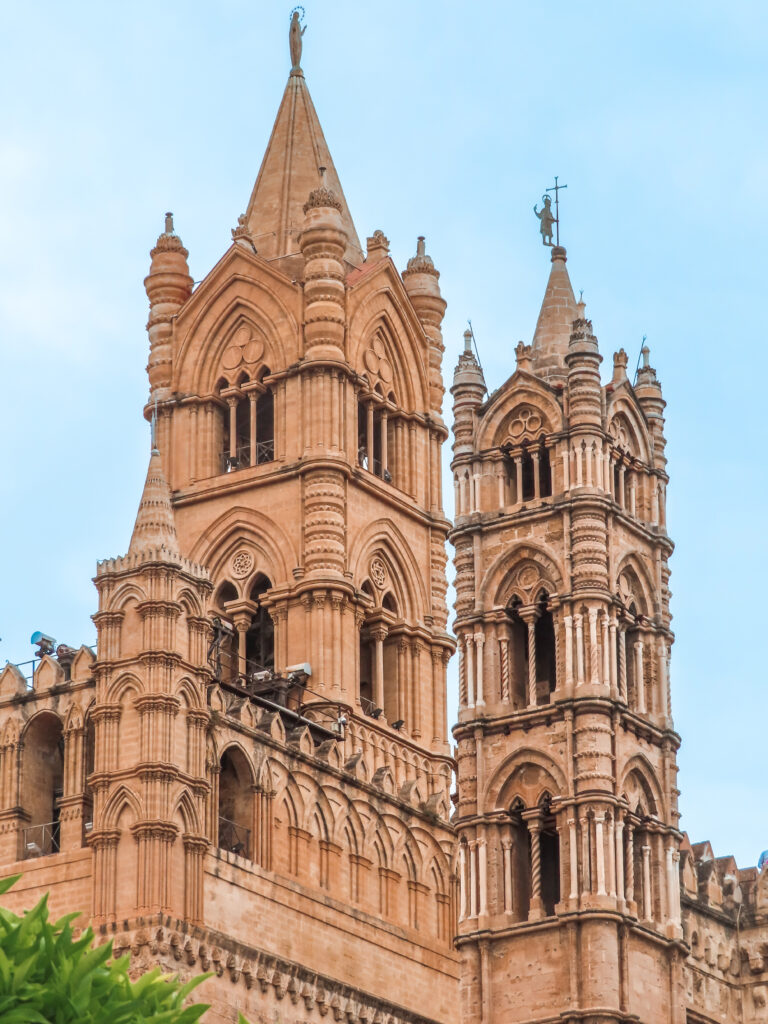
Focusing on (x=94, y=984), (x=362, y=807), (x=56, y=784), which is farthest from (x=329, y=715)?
(x=94, y=984)

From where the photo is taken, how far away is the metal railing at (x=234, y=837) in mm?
62250

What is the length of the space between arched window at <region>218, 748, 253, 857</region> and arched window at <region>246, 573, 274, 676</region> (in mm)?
11974

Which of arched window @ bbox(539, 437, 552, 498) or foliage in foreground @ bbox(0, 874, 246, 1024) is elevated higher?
arched window @ bbox(539, 437, 552, 498)

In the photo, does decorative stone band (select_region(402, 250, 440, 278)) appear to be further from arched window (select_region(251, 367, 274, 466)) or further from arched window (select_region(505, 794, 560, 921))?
arched window (select_region(505, 794, 560, 921))

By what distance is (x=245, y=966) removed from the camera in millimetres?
59375

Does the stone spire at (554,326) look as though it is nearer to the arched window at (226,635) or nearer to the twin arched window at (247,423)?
the arched window at (226,635)

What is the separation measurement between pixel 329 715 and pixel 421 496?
11.6 metres

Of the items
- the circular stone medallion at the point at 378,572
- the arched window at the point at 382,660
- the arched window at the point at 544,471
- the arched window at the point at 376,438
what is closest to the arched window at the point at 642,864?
the arched window at the point at 544,471

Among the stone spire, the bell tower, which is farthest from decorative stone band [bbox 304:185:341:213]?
the bell tower

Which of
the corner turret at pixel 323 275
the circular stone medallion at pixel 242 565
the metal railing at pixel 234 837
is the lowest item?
the metal railing at pixel 234 837

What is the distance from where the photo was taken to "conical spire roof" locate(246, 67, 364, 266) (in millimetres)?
81312

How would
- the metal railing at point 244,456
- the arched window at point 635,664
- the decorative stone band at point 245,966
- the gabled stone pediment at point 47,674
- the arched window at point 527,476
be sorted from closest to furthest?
the decorative stone band at point 245,966, the arched window at point 635,664, the arched window at point 527,476, the gabled stone pediment at point 47,674, the metal railing at point 244,456

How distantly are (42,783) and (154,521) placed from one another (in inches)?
307

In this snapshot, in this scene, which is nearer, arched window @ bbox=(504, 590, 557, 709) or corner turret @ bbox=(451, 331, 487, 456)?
arched window @ bbox=(504, 590, 557, 709)
